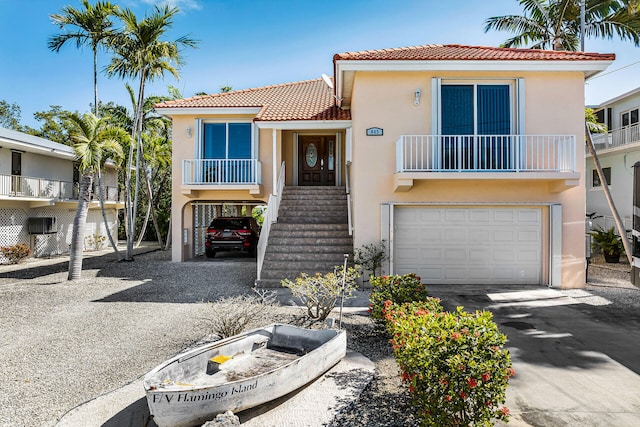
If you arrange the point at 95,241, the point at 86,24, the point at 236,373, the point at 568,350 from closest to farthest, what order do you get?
the point at 236,373, the point at 568,350, the point at 86,24, the point at 95,241

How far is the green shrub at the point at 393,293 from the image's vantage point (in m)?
5.91

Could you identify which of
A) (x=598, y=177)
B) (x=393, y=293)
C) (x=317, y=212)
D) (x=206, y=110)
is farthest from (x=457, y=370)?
(x=598, y=177)

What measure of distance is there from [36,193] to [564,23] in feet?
78.8

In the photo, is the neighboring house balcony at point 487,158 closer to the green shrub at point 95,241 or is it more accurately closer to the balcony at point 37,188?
the balcony at point 37,188

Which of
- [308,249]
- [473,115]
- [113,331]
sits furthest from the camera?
[308,249]

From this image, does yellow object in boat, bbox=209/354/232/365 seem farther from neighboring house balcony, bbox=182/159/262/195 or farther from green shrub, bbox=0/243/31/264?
green shrub, bbox=0/243/31/264

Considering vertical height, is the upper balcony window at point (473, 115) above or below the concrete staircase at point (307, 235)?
above

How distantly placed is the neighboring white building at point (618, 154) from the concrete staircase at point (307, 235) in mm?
13774

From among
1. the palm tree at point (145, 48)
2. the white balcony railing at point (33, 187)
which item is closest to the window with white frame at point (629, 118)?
the palm tree at point (145, 48)

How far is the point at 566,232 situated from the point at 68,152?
70.8 feet

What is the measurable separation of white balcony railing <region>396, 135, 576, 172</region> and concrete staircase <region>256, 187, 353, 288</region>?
297cm

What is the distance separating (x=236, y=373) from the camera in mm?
4117

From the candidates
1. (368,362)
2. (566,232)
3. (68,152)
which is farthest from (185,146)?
(566,232)

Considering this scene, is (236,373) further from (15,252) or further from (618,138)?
(618,138)
